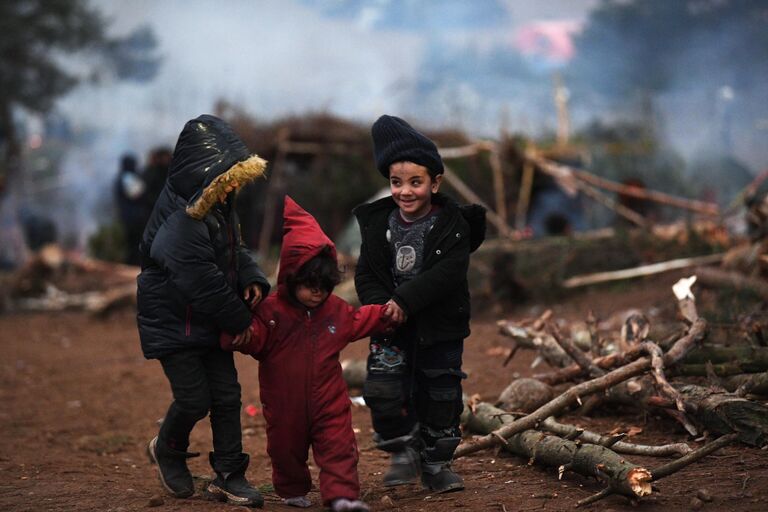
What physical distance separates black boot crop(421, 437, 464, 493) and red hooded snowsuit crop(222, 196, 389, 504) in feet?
1.52

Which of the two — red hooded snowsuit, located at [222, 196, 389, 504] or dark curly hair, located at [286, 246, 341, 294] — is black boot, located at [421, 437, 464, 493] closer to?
red hooded snowsuit, located at [222, 196, 389, 504]

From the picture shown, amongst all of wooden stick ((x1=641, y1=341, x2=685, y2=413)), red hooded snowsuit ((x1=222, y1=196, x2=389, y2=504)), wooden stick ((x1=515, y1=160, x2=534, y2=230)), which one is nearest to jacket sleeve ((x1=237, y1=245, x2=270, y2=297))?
red hooded snowsuit ((x1=222, y1=196, x2=389, y2=504))

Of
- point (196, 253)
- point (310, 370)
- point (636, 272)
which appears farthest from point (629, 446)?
point (636, 272)

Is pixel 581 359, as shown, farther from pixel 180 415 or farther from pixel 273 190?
pixel 273 190

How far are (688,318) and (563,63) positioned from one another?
53.4 ft

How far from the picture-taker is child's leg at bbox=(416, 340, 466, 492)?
14.8 feet

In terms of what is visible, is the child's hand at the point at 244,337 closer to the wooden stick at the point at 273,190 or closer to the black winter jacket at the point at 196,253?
the black winter jacket at the point at 196,253

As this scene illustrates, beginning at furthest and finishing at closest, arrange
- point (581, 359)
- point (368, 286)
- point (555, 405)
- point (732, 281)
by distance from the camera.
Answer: point (732, 281) < point (581, 359) < point (555, 405) < point (368, 286)

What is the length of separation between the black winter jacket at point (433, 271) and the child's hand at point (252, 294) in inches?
19.4

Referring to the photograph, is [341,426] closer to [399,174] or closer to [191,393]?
[191,393]

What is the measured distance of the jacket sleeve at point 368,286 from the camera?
14.9 feet

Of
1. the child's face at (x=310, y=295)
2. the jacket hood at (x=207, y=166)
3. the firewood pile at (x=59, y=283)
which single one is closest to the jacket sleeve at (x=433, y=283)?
the child's face at (x=310, y=295)

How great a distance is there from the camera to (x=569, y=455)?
452cm

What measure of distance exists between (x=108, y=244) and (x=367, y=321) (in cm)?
1461
